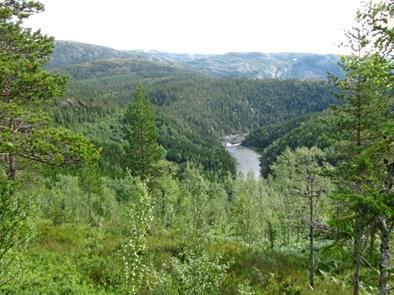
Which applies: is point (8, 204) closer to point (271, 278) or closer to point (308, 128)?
point (271, 278)

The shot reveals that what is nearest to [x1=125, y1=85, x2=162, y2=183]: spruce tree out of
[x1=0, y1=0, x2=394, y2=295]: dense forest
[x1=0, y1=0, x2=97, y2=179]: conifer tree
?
[x1=0, y1=0, x2=394, y2=295]: dense forest

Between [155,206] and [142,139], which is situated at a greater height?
[155,206]

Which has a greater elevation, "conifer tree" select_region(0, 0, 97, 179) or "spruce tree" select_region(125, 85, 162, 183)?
"conifer tree" select_region(0, 0, 97, 179)

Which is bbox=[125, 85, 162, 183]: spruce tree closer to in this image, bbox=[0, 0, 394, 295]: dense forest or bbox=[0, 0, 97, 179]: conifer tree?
bbox=[0, 0, 394, 295]: dense forest

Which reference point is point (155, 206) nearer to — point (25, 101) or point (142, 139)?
point (25, 101)

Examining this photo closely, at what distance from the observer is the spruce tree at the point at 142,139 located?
3909 cm

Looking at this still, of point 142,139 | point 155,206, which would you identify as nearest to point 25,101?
point 155,206

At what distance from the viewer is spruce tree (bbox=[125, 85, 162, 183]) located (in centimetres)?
3909

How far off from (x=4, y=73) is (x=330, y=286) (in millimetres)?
18735

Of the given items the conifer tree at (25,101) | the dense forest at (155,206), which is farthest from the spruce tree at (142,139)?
the conifer tree at (25,101)

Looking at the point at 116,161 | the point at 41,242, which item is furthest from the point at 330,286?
the point at 116,161

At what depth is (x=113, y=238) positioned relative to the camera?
26328 millimetres

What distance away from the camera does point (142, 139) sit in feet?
129

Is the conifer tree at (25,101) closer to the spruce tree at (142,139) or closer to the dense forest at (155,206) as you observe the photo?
the dense forest at (155,206)
